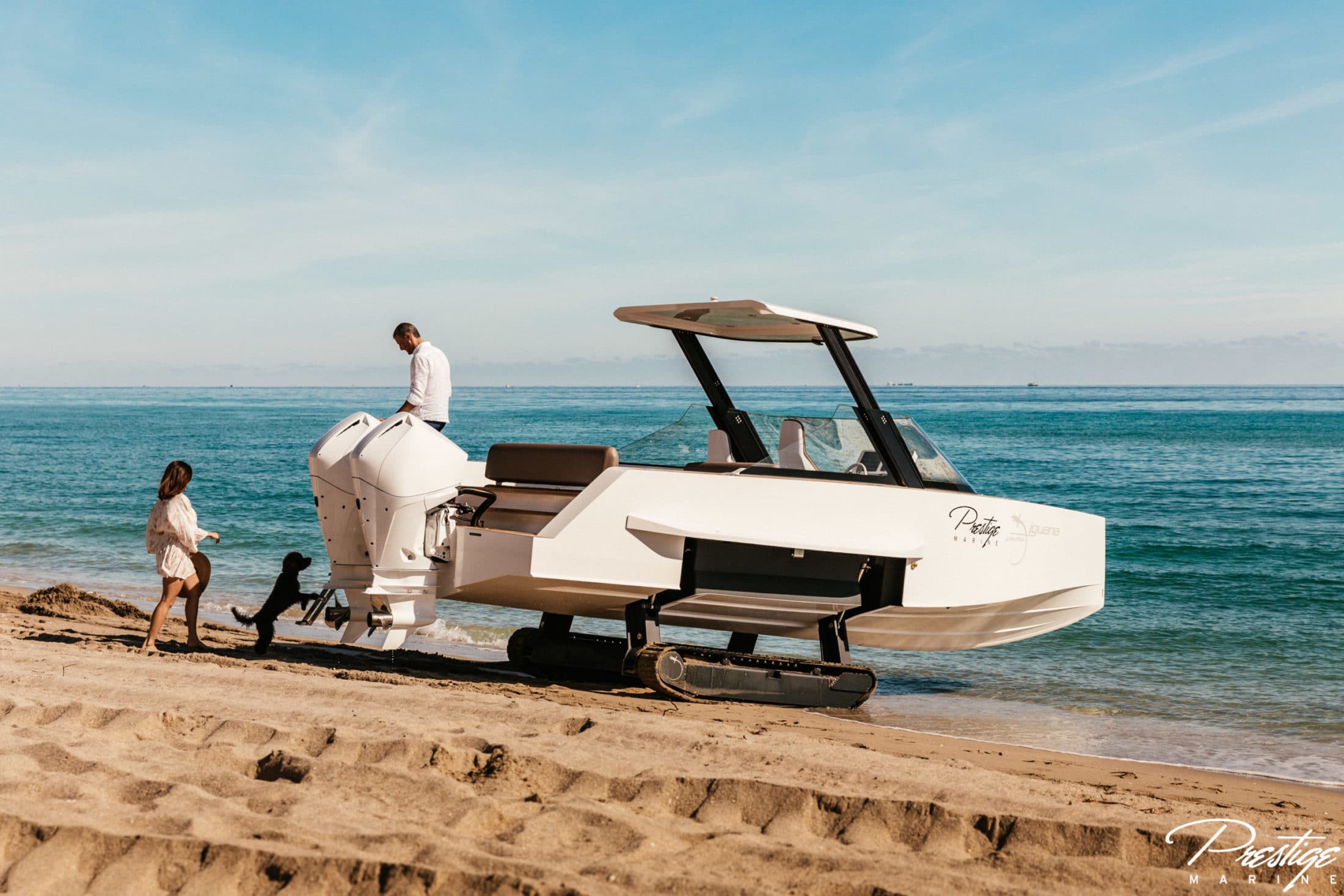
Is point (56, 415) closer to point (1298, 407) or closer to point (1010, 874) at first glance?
point (1010, 874)

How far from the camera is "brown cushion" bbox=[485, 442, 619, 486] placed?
6.78 meters

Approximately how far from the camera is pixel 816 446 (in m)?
7.43

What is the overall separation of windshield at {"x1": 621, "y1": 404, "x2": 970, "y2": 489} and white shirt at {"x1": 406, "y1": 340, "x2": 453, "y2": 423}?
4.24 ft

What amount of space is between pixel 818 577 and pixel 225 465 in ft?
106

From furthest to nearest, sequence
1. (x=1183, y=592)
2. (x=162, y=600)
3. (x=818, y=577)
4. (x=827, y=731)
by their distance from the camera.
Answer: (x=1183, y=592) < (x=162, y=600) < (x=818, y=577) < (x=827, y=731)

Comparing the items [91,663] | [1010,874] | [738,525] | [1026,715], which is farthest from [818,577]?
[91,663]

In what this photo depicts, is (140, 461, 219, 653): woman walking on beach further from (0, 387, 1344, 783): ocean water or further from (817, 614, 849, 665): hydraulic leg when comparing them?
(817, 614, 849, 665): hydraulic leg

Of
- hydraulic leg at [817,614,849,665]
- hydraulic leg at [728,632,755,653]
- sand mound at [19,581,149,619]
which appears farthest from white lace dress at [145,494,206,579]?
hydraulic leg at [817,614,849,665]

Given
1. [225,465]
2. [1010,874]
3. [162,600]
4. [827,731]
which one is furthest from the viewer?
[225,465]

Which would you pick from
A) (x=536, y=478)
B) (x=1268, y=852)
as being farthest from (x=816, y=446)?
(x=1268, y=852)

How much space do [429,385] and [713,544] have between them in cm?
220

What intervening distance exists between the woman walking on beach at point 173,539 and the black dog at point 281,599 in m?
0.46

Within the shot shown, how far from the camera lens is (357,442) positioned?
6.34 meters

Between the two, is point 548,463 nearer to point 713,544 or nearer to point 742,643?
point 713,544
